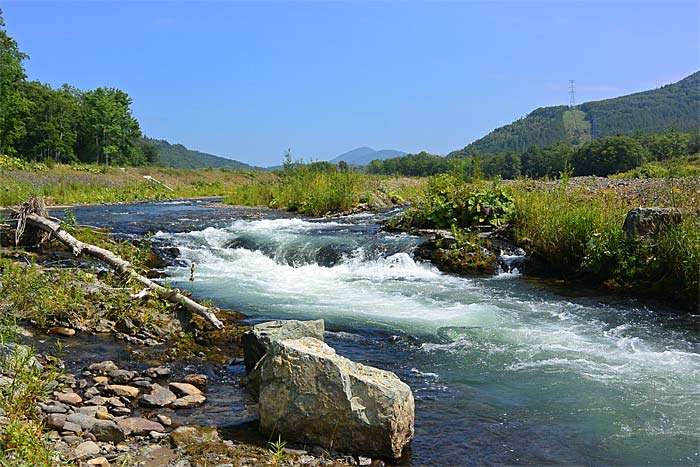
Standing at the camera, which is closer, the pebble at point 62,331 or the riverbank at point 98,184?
A: the pebble at point 62,331

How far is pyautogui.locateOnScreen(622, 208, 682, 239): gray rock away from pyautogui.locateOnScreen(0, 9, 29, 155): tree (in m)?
46.1

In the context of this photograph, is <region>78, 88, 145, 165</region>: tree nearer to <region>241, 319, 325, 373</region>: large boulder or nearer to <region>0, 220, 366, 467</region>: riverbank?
<region>0, 220, 366, 467</region>: riverbank

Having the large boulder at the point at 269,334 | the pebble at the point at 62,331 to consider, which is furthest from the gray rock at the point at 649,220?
the pebble at the point at 62,331

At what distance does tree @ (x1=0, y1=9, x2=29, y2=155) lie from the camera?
44.4m

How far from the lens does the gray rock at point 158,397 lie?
4.69m

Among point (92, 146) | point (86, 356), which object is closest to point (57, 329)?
point (86, 356)

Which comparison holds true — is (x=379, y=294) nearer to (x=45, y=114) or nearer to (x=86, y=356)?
(x=86, y=356)

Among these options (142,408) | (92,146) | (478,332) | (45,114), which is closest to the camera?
(142,408)

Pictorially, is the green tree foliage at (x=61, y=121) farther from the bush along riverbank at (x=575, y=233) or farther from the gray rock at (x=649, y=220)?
the gray rock at (x=649, y=220)

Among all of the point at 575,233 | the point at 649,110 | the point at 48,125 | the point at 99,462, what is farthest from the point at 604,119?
the point at 99,462

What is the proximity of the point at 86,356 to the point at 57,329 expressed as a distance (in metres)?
0.92

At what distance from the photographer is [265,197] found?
87.5ft

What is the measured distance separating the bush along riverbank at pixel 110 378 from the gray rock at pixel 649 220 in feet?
22.7

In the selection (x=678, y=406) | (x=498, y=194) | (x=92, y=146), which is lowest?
(x=678, y=406)
